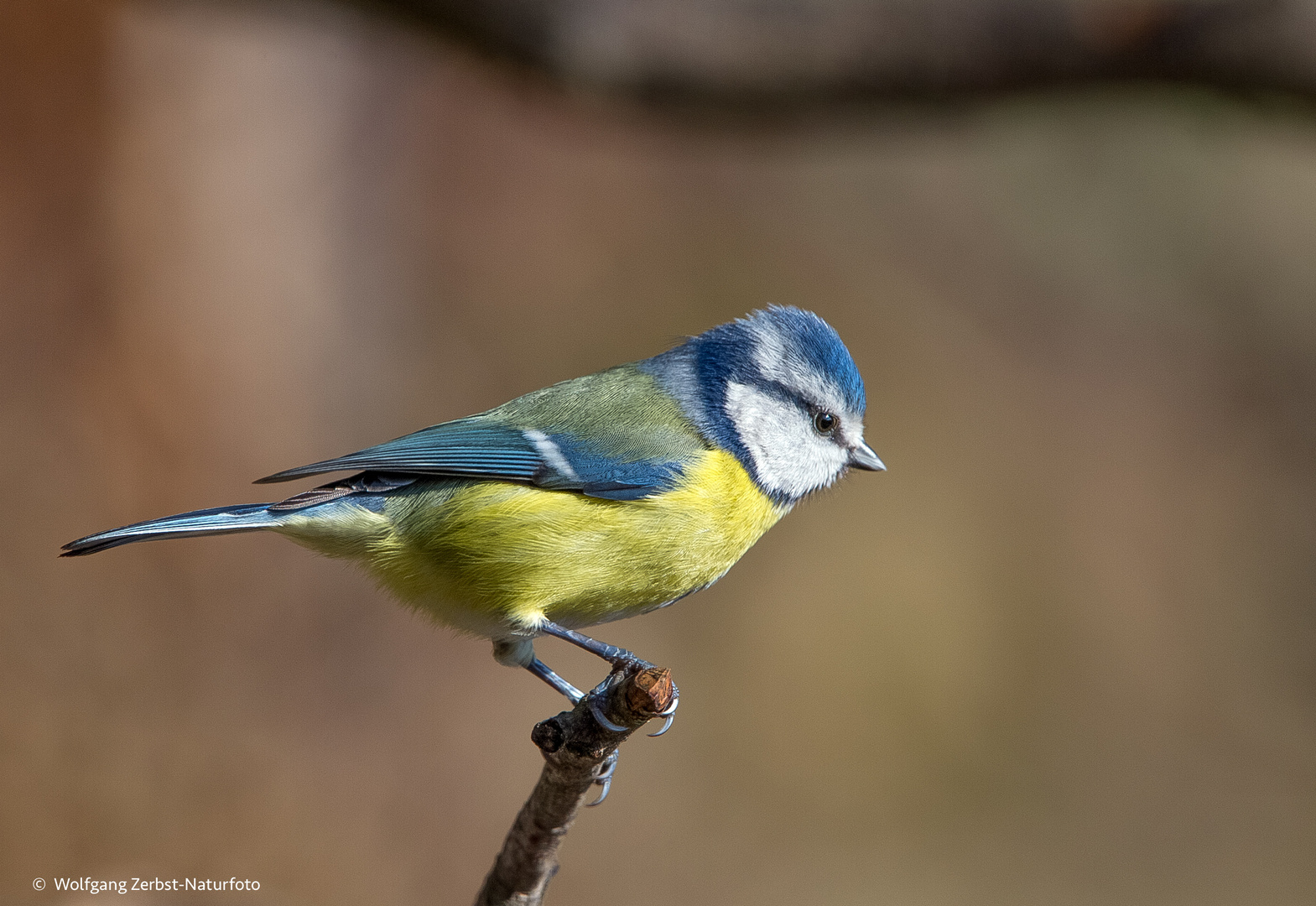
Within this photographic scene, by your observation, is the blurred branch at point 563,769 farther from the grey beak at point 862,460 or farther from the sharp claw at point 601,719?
the grey beak at point 862,460

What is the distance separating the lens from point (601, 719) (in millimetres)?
2107

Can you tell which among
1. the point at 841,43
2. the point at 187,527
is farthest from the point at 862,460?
the point at 841,43

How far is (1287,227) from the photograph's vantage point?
25.0 feet

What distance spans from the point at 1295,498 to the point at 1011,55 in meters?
4.49

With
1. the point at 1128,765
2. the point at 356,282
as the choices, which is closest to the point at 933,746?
the point at 1128,765

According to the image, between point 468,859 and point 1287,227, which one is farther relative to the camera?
point 1287,227

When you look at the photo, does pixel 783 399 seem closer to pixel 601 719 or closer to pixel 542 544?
pixel 542 544

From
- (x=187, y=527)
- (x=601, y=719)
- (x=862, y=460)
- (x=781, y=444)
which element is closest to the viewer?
(x=601, y=719)

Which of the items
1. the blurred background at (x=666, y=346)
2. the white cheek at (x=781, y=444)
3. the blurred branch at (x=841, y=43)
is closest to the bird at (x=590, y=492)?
the white cheek at (x=781, y=444)

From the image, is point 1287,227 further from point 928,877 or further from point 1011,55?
point 928,877

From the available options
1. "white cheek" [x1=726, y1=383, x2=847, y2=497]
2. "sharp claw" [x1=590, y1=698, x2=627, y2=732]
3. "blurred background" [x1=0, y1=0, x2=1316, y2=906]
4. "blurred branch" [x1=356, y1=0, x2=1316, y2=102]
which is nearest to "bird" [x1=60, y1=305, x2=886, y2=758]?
"white cheek" [x1=726, y1=383, x2=847, y2=497]

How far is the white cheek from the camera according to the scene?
8.87 ft

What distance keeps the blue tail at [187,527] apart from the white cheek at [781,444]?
119cm

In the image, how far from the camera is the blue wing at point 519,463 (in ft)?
8.19
